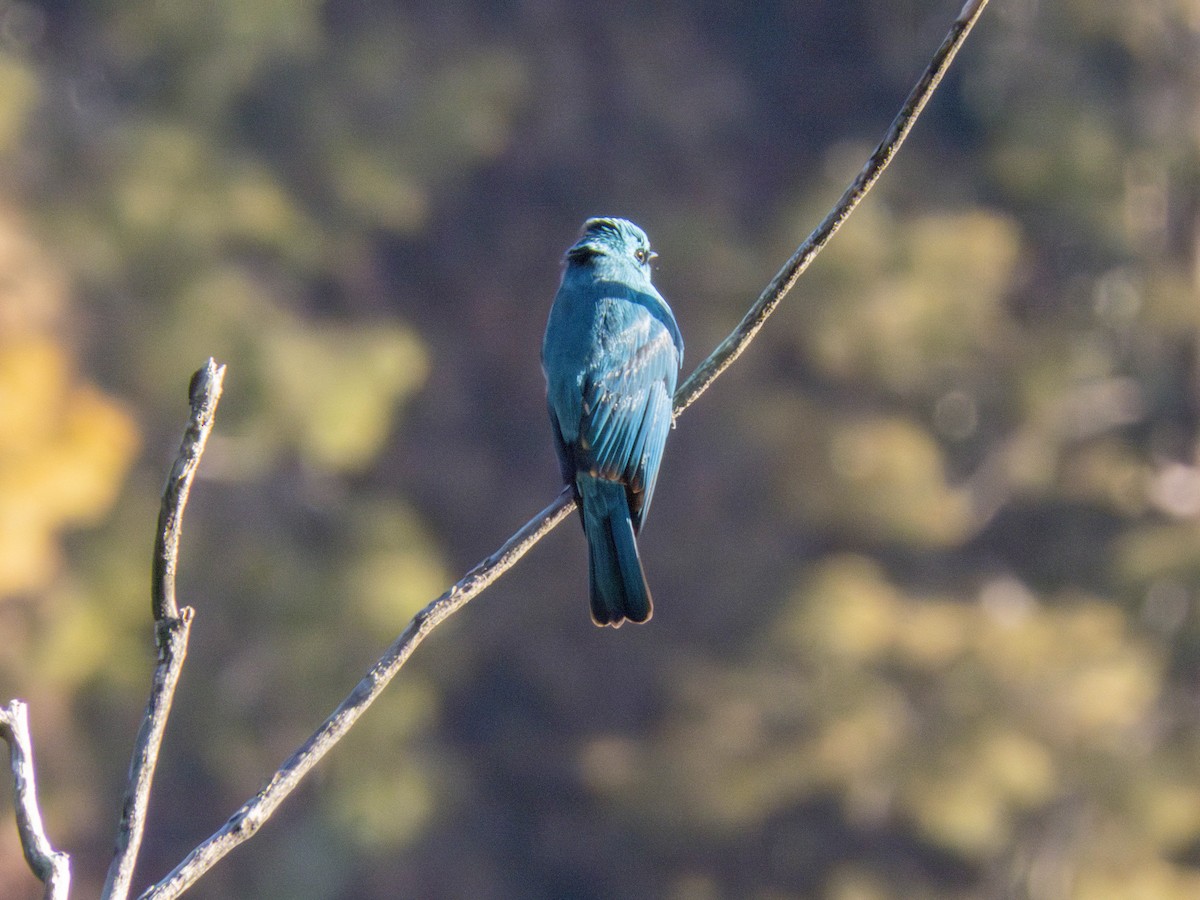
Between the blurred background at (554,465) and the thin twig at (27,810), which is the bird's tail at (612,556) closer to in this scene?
the thin twig at (27,810)

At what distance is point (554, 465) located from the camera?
881cm

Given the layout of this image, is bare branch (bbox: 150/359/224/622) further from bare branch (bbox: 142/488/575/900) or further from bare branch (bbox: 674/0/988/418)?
bare branch (bbox: 674/0/988/418)

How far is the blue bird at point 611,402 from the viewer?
2.42 metres

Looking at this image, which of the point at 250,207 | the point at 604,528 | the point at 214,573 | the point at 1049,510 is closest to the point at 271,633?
the point at 214,573

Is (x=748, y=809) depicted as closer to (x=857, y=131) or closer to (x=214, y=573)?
(x=214, y=573)

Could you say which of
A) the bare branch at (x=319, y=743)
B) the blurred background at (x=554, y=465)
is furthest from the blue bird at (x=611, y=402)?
the blurred background at (x=554, y=465)

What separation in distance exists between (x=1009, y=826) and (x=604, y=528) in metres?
5.47

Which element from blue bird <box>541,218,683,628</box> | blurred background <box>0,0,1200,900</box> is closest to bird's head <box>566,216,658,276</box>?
blue bird <box>541,218,683,628</box>

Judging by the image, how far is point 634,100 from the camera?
9.37 metres

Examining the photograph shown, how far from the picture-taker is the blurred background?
21.8 feet

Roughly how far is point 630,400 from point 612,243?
0.59 m

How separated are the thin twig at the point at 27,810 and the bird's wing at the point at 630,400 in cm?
121

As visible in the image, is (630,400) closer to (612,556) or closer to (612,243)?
(612,556)

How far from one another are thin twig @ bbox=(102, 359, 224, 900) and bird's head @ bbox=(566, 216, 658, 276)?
1.75 m
